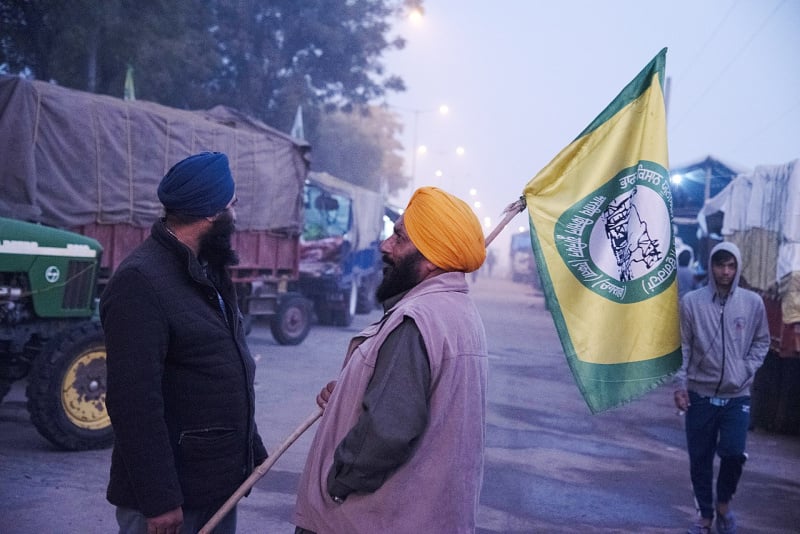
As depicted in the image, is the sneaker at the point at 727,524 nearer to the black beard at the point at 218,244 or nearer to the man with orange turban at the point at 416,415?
the man with orange turban at the point at 416,415

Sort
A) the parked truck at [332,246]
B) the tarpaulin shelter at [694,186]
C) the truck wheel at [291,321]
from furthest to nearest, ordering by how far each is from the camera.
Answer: the tarpaulin shelter at [694,186] < the parked truck at [332,246] < the truck wheel at [291,321]

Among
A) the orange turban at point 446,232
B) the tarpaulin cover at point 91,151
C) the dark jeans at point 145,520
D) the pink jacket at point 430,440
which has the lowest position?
the dark jeans at point 145,520

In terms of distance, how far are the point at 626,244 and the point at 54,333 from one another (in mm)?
5281

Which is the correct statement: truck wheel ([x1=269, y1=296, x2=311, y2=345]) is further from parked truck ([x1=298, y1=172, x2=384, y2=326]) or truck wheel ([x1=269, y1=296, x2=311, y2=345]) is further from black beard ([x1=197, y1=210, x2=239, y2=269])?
black beard ([x1=197, y1=210, x2=239, y2=269])

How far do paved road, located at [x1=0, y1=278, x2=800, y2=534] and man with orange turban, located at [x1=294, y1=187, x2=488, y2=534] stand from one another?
3133 mm

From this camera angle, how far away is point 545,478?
23.4ft

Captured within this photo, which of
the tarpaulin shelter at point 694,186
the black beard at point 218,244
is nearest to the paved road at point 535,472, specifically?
the black beard at point 218,244

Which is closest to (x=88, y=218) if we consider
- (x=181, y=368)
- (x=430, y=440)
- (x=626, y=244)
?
(x=626, y=244)

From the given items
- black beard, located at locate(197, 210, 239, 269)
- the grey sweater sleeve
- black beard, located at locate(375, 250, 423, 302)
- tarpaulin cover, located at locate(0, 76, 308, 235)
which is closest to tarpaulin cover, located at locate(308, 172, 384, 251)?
tarpaulin cover, located at locate(0, 76, 308, 235)

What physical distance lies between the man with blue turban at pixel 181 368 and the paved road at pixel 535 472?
275 centimetres

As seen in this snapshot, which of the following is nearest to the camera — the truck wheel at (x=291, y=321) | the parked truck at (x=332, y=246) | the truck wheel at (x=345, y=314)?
the truck wheel at (x=291, y=321)

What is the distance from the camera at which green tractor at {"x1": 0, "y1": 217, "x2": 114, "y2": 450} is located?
670 centimetres

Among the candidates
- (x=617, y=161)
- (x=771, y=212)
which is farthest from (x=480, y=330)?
(x=771, y=212)

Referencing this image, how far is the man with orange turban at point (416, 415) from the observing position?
93.1 inches
